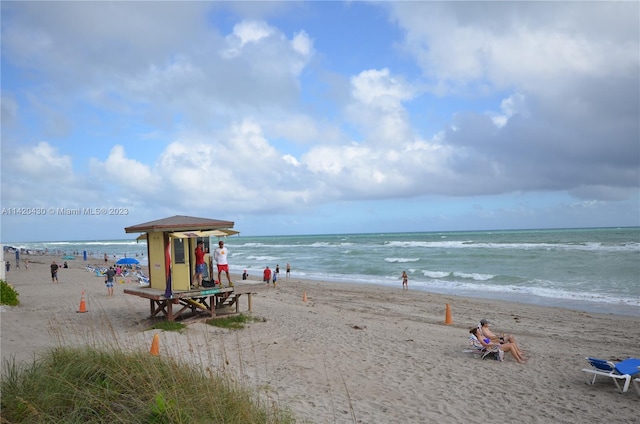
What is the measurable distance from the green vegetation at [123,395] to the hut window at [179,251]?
256 inches

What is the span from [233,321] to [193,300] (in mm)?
1260

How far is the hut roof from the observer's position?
11.3 metres

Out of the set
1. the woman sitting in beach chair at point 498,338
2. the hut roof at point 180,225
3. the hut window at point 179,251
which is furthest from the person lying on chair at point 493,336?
the hut window at point 179,251

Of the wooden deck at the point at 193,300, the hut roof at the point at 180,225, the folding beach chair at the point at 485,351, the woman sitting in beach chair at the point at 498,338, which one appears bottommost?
the folding beach chair at the point at 485,351

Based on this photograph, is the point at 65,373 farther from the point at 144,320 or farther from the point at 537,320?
the point at 537,320

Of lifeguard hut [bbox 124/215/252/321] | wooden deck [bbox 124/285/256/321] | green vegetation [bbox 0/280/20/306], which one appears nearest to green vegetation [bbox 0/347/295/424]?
lifeguard hut [bbox 124/215/252/321]

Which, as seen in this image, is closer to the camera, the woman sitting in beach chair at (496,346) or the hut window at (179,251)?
the woman sitting in beach chair at (496,346)

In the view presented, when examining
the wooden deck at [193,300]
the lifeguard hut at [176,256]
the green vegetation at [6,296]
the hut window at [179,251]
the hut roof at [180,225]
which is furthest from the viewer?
the green vegetation at [6,296]

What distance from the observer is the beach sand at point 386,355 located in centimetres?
652

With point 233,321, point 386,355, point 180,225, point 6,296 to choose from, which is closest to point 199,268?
point 180,225

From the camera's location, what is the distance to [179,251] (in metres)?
11.9

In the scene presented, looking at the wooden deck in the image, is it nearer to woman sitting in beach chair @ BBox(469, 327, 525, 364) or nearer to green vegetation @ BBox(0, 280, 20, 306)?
green vegetation @ BBox(0, 280, 20, 306)

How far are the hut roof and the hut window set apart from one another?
482 mm

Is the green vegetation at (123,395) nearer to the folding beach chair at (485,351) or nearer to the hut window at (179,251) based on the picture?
the folding beach chair at (485,351)
